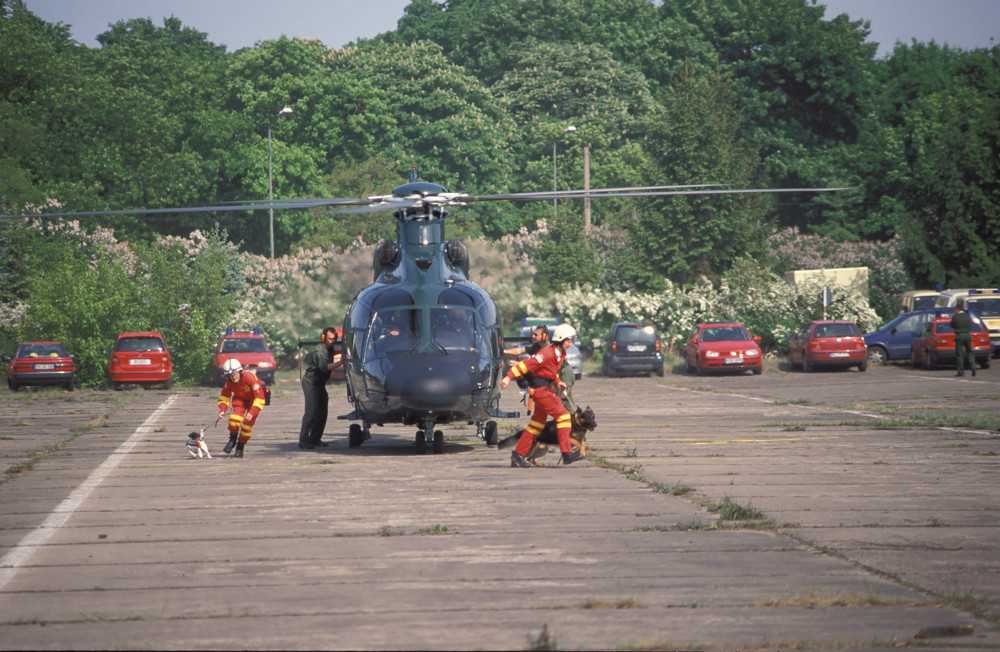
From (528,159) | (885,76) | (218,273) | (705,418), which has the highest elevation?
(885,76)

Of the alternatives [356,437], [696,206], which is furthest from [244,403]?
[696,206]

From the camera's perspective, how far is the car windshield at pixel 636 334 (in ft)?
140

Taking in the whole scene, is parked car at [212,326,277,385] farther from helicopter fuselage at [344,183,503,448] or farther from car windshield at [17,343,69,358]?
helicopter fuselage at [344,183,503,448]

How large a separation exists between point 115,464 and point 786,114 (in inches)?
2611

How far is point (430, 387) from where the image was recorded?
648 inches

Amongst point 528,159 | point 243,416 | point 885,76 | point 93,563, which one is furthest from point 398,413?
point 885,76

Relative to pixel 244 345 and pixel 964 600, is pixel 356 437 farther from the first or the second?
pixel 244 345

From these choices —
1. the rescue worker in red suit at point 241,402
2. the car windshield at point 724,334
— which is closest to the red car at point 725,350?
the car windshield at point 724,334

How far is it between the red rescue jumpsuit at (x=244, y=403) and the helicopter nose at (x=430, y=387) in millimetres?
2154

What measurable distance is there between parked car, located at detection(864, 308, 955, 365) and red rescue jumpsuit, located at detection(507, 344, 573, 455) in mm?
29809

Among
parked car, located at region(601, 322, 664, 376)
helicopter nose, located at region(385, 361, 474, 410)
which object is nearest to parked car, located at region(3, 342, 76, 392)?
parked car, located at region(601, 322, 664, 376)

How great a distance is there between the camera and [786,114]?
7675 cm

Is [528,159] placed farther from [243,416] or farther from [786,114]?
[243,416]

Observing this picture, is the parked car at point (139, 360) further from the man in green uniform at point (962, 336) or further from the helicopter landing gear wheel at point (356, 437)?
the man in green uniform at point (962, 336)
